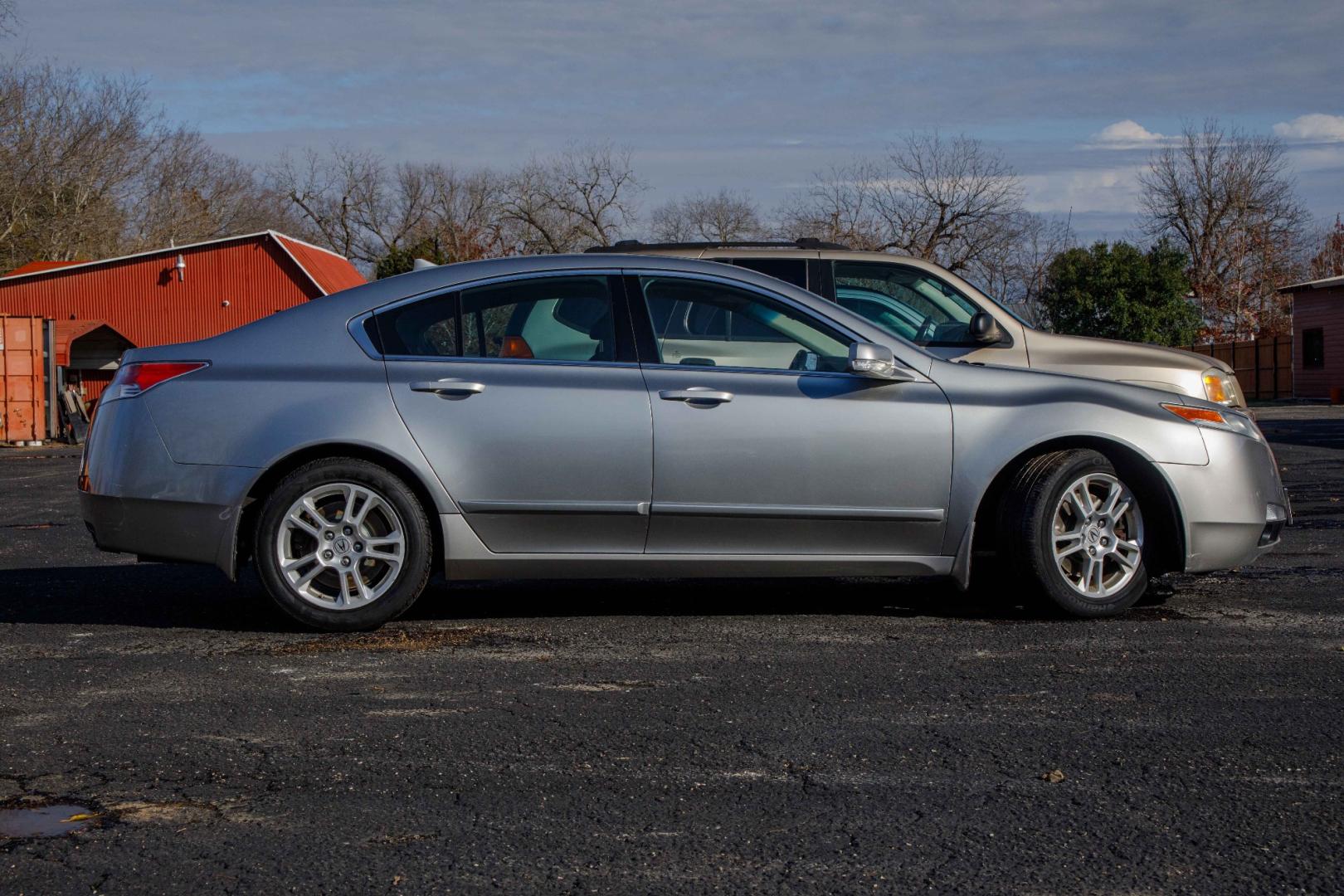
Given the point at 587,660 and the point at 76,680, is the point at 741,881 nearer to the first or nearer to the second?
the point at 587,660

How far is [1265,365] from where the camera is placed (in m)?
50.7

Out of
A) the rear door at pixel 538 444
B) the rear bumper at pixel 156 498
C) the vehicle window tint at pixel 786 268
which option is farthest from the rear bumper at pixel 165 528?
the vehicle window tint at pixel 786 268

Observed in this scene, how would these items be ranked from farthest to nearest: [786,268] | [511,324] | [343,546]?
1. [786,268]
2. [511,324]
3. [343,546]

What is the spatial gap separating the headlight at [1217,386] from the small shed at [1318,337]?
39816mm

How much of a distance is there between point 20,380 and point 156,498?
25.6 metres

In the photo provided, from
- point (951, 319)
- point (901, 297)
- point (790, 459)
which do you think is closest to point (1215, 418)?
point (790, 459)

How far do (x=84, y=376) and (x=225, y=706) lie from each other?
36.0 meters

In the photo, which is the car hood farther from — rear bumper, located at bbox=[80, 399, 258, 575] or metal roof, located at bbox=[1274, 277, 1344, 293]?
metal roof, located at bbox=[1274, 277, 1344, 293]

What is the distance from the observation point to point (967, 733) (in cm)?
406

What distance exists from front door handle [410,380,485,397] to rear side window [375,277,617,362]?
0.17 meters

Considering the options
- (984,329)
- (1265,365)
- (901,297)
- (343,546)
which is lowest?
(343,546)

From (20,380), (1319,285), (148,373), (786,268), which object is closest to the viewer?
(148,373)

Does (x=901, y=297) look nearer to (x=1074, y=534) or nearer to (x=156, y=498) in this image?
(x=1074, y=534)

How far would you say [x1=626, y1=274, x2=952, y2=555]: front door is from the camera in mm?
5781
